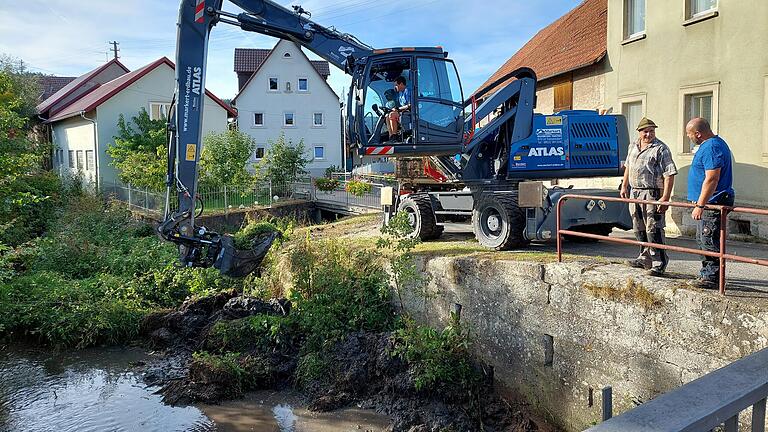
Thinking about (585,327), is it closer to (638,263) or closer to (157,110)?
(638,263)

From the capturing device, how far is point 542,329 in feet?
26.0

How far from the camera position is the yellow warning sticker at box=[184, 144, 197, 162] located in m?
10.0

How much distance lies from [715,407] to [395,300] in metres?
8.67

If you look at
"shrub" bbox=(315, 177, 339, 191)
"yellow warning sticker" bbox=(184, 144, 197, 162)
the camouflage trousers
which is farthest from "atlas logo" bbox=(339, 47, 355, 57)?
"shrub" bbox=(315, 177, 339, 191)

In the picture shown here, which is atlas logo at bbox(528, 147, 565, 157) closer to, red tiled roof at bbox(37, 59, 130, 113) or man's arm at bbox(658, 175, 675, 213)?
man's arm at bbox(658, 175, 675, 213)

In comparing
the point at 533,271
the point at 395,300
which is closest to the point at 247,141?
the point at 395,300

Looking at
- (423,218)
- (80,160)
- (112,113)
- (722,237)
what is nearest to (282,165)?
(112,113)

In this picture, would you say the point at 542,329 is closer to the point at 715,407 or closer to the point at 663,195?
the point at 663,195

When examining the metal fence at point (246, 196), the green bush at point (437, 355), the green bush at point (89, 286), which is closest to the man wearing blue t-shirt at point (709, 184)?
the green bush at point (437, 355)

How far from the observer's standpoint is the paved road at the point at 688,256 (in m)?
6.50

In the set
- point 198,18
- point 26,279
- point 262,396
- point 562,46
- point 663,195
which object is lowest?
point 262,396

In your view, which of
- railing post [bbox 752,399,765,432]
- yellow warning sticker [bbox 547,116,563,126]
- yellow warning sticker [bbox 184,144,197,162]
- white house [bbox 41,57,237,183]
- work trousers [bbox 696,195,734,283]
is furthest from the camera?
white house [bbox 41,57,237,183]

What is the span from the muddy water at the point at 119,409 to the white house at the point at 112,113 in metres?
19.4

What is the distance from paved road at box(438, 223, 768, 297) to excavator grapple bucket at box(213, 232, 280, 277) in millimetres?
3314
